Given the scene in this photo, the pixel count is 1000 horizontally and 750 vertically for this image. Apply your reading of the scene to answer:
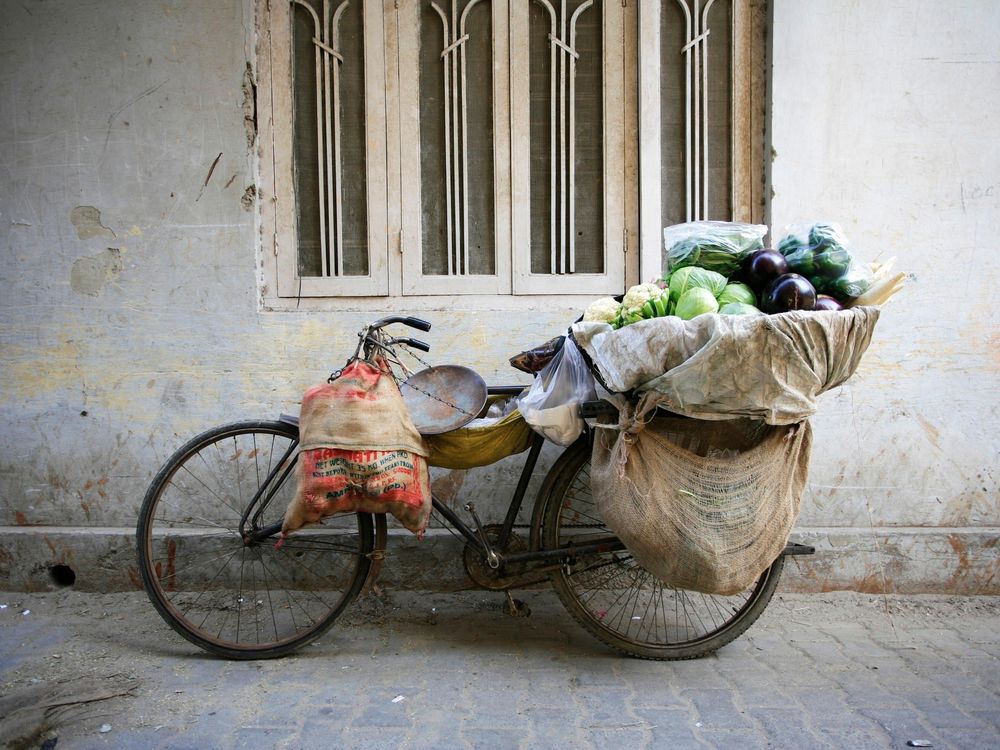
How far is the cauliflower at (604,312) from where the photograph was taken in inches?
106

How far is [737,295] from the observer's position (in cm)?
257

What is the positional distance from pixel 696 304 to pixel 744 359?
11.0 inches

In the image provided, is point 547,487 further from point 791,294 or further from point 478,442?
point 791,294

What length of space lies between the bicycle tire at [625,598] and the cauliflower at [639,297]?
651 millimetres

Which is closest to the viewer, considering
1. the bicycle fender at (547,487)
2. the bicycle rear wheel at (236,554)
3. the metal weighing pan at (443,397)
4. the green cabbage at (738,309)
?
the green cabbage at (738,309)

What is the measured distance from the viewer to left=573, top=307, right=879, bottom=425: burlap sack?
228 cm

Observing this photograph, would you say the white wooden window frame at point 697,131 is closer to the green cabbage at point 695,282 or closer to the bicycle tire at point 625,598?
the green cabbage at point 695,282

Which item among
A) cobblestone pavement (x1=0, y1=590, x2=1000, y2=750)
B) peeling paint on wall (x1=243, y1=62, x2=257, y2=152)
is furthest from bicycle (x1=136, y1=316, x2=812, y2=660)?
peeling paint on wall (x1=243, y1=62, x2=257, y2=152)

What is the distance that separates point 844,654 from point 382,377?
7.13ft

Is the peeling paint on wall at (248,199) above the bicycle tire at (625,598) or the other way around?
above

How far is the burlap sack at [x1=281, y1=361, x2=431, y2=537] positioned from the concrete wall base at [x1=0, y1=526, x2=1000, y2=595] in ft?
2.84

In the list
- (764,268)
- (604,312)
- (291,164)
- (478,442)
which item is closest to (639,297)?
(604,312)


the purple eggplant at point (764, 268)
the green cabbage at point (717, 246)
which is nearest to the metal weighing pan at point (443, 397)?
the green cabbage at point (717, 246)

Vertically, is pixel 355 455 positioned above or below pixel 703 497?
above
